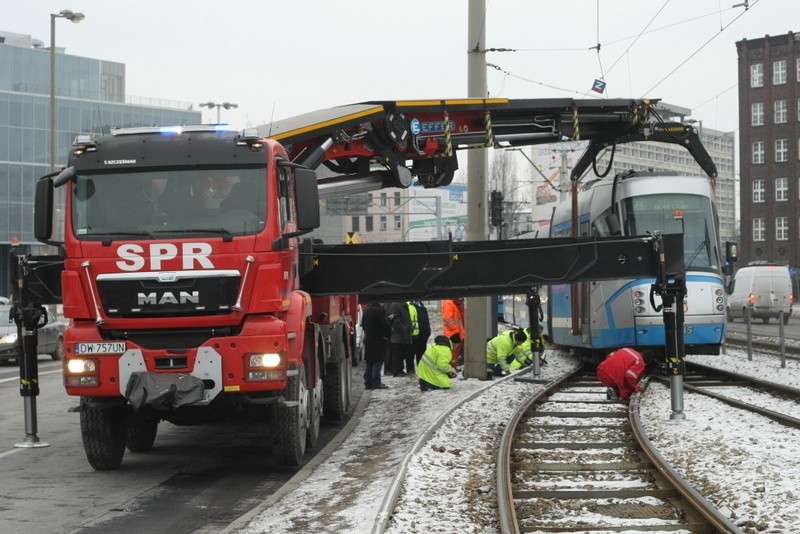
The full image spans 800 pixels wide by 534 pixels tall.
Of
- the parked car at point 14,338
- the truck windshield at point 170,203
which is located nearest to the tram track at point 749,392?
the truck windshield at point 170,203

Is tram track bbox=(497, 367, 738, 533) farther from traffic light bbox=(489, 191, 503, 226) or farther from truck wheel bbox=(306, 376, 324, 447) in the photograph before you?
traffic light bbox=(489, 191, 503, 226)

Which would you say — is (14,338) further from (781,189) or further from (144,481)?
(781,189)

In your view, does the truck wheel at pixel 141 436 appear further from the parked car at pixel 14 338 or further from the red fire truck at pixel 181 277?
the parked car at pixel 14 338

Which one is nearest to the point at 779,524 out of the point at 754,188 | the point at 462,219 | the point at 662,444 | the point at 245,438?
the point at 662,444

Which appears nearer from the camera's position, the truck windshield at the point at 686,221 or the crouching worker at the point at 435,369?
the crouching worker at the point at 435,369

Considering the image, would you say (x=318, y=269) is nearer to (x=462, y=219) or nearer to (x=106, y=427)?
(x=106, y=427)

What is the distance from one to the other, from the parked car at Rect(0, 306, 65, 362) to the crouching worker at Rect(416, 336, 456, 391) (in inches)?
454

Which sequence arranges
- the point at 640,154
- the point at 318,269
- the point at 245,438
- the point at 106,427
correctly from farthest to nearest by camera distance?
the point at 640,154 < the point at 245,438 < the point at 318,269 < the point at 106,427

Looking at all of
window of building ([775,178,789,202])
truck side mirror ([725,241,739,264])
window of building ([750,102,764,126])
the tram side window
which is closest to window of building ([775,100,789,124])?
window of building ([750,102,764,126])

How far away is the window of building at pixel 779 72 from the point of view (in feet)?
320

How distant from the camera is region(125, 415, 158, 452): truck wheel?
1405 centimetres

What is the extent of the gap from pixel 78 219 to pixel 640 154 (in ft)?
491

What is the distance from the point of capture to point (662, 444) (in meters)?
13.0

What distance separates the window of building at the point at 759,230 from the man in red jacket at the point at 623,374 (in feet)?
280
